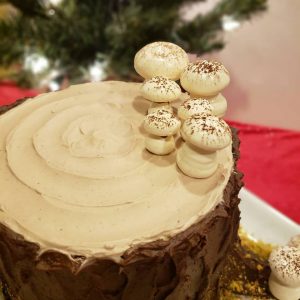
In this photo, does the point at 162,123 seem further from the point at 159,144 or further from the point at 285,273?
the point at 285,273

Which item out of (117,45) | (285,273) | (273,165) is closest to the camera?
(285,273)

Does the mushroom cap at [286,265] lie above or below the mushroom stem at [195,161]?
below

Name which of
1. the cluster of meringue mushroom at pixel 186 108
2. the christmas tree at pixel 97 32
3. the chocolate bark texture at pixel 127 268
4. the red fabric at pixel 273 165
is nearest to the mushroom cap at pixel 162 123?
the cluster of meringue mushroom at pixel 186 108

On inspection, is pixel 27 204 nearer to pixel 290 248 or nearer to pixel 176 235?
pixel 176 235

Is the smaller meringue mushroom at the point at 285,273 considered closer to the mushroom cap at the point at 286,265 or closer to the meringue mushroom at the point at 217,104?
the mushroom cap at the point at 286,265

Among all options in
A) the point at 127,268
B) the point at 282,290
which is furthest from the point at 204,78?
the point at 282,290

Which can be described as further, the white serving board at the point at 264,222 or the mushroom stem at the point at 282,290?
the white serving board at the point at 264,222
